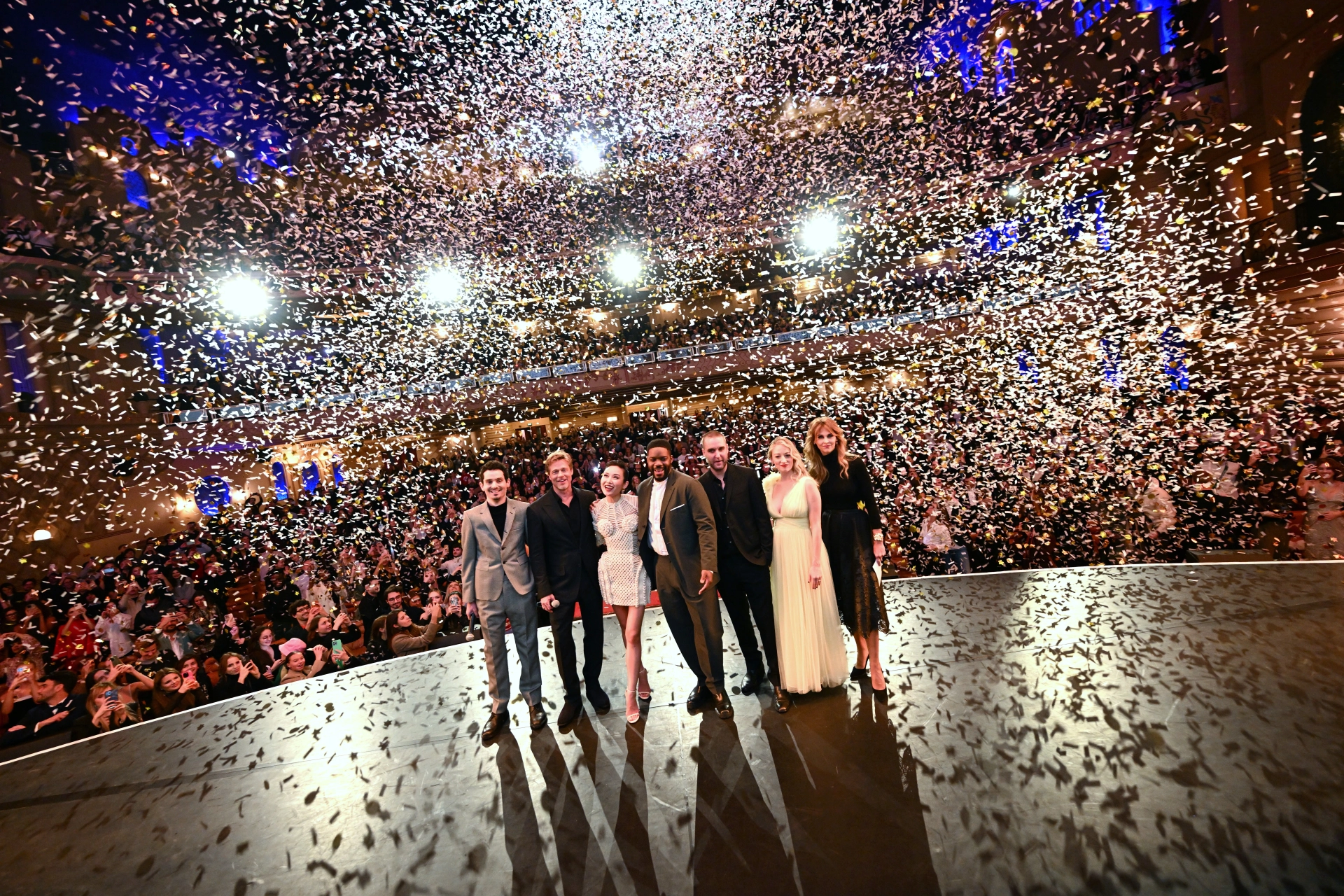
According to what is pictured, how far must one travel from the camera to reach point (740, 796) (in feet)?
7.54

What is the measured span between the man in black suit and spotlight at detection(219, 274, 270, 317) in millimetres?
14459

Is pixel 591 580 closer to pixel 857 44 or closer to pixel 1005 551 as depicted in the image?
pixel 1005 551

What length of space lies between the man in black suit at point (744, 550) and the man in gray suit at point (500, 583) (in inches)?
46.1

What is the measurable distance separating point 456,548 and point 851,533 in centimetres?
555

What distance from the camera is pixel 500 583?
3258mm

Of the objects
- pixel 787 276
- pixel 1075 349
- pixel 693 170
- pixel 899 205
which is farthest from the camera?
pixel 787 276

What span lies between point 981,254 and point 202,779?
53.7 feet

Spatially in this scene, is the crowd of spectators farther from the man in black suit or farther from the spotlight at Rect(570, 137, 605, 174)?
the spotlight at Rect(570, 137, 605, 174)

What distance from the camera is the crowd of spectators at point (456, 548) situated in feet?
15.5

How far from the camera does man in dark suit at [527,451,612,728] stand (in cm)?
320

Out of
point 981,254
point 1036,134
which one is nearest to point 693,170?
point 1036,134

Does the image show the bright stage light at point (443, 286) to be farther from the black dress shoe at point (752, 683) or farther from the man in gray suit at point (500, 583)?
the black dress shoe at point (752, 683)

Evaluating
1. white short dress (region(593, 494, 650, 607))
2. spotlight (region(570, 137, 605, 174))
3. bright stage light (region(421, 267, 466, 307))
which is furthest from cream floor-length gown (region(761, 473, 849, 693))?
bright stage light (region(421, 267, 466, 307))

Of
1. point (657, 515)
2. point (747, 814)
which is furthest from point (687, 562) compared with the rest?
point (747, 814)
